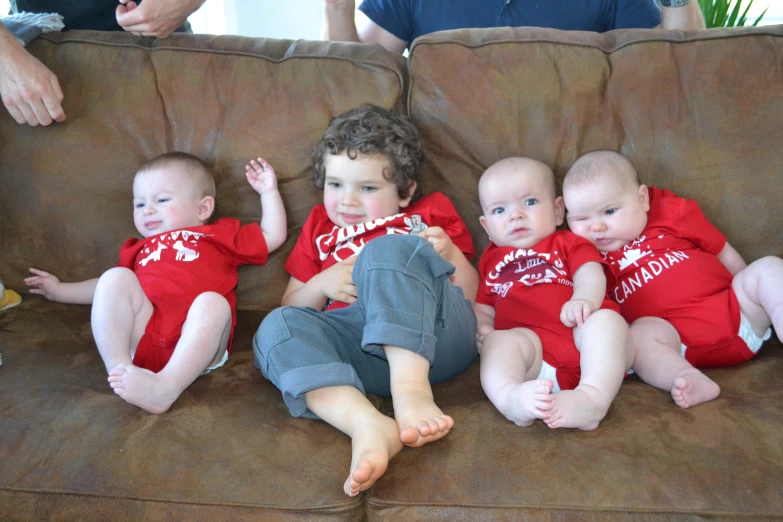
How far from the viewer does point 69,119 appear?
1.76m

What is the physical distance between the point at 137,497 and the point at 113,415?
8.5 inches

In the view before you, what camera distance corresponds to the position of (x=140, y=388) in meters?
1.24

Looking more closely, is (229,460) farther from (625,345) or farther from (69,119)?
(69,119)

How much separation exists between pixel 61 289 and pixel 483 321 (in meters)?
1.05

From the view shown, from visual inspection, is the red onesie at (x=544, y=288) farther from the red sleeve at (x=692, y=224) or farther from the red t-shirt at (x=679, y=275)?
the red sleeve at (x=692, y=224)

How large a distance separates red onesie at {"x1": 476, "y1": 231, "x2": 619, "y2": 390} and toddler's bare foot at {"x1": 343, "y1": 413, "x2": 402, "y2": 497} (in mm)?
422

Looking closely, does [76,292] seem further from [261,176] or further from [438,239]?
[438,239]

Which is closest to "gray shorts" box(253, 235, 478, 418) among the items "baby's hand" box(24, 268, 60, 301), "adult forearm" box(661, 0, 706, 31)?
"baby's hand" box(24, 268, 60, 301)

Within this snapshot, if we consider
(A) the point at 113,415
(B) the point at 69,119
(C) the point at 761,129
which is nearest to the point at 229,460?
(A) the point at 113,415

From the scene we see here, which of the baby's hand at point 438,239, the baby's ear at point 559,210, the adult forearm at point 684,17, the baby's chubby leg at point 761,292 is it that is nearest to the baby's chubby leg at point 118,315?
the baby's hand at point 438,239

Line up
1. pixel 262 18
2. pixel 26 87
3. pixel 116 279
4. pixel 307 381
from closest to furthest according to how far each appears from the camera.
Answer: pixel 307 381
pixel 116 279
pixel 26 87
pixel 262 18

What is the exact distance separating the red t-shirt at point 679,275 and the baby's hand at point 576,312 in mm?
228

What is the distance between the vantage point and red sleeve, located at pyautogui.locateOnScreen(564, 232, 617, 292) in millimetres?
1507

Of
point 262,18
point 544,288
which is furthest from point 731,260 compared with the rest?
point 262,18
